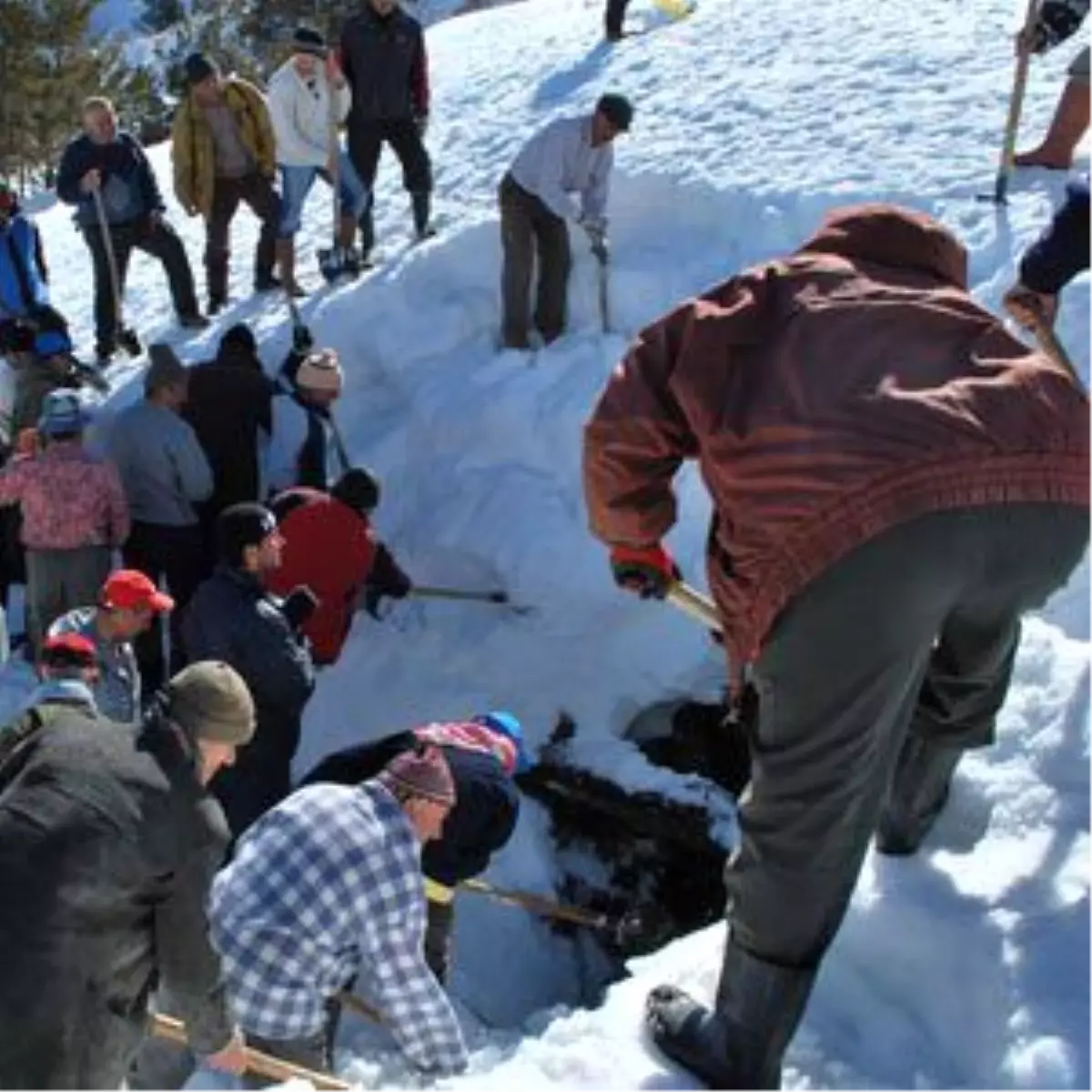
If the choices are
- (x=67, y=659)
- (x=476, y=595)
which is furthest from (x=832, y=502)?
(x=476, y=595)

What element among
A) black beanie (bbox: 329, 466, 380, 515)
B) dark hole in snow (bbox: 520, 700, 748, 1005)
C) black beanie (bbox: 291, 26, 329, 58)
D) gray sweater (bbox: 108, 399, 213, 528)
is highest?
black beanie (bbox: 291, 26, 329, 58)

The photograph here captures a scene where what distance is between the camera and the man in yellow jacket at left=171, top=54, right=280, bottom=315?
33.4 ft

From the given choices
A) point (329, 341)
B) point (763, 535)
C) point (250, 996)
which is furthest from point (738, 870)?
point (329, 341)

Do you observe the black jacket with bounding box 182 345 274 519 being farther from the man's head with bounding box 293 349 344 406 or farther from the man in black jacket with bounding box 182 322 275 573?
the man's head with bounding box 293 349 344 406

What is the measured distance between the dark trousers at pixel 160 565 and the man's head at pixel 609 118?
3046 millimetres

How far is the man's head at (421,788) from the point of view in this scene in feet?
13.6

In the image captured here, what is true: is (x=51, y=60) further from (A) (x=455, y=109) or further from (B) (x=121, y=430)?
(B) (x=121, y=430)

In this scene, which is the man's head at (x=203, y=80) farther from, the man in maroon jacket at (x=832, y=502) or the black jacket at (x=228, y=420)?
the man in maroon jacket at (x=832, y=502)

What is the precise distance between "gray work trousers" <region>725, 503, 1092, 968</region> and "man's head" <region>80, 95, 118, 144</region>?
8063 mm

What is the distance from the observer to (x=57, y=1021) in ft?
12.2

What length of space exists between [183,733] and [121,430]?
170 inches

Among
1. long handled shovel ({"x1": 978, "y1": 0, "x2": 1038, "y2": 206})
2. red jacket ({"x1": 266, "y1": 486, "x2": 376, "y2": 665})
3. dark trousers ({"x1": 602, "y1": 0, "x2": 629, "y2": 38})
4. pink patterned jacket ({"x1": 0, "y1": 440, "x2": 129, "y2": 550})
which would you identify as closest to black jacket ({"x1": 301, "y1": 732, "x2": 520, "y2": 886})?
red jacket ({"x1": 266, "y1": 486, "x2": 376, "y2": 665})

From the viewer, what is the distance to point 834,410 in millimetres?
3154

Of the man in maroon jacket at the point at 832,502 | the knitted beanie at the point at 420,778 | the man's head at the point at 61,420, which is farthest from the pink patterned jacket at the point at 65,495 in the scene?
the man in maroon jacket at the point at 832,502
